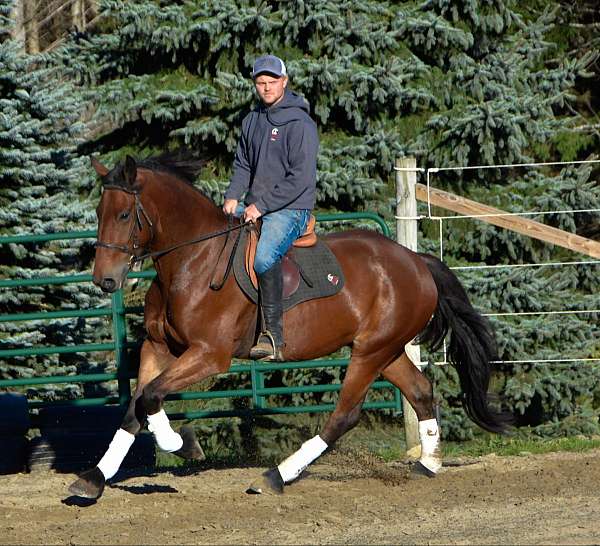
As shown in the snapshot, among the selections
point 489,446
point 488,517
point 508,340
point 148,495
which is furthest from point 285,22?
point 488,517

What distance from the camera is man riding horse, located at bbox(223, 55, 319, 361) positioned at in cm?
702

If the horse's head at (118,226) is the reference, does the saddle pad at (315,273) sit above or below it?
below

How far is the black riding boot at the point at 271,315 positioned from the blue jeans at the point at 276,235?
7 cm

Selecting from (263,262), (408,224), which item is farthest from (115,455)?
(408,224)

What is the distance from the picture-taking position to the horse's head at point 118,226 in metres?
6.55

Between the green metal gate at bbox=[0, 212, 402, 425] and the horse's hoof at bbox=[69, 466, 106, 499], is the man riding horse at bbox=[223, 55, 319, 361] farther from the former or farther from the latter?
the green metal gate at bbox=[0, 212, 402, 425]

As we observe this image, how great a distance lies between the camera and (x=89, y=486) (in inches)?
265

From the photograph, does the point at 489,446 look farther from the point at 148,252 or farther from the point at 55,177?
the point at 55,177

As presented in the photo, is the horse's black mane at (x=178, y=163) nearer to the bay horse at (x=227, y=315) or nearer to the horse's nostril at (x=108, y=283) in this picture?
the bay horse at (x=227, y=315)

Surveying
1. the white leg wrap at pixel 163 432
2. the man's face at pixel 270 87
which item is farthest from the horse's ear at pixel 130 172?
the white leg wrap at pixel 163 432

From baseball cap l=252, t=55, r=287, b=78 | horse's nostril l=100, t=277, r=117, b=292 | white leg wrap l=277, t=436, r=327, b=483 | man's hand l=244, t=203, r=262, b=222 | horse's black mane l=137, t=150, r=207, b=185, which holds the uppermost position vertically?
baseball cap l=252, t=55, r=287, b=78

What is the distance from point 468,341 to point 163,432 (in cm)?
→ 268

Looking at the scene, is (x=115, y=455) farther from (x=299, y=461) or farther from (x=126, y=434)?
(x=299, y=461)

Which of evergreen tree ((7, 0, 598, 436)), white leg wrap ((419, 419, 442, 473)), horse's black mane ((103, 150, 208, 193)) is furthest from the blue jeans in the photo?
evergreen tree ((7, 0, 598, 436))
